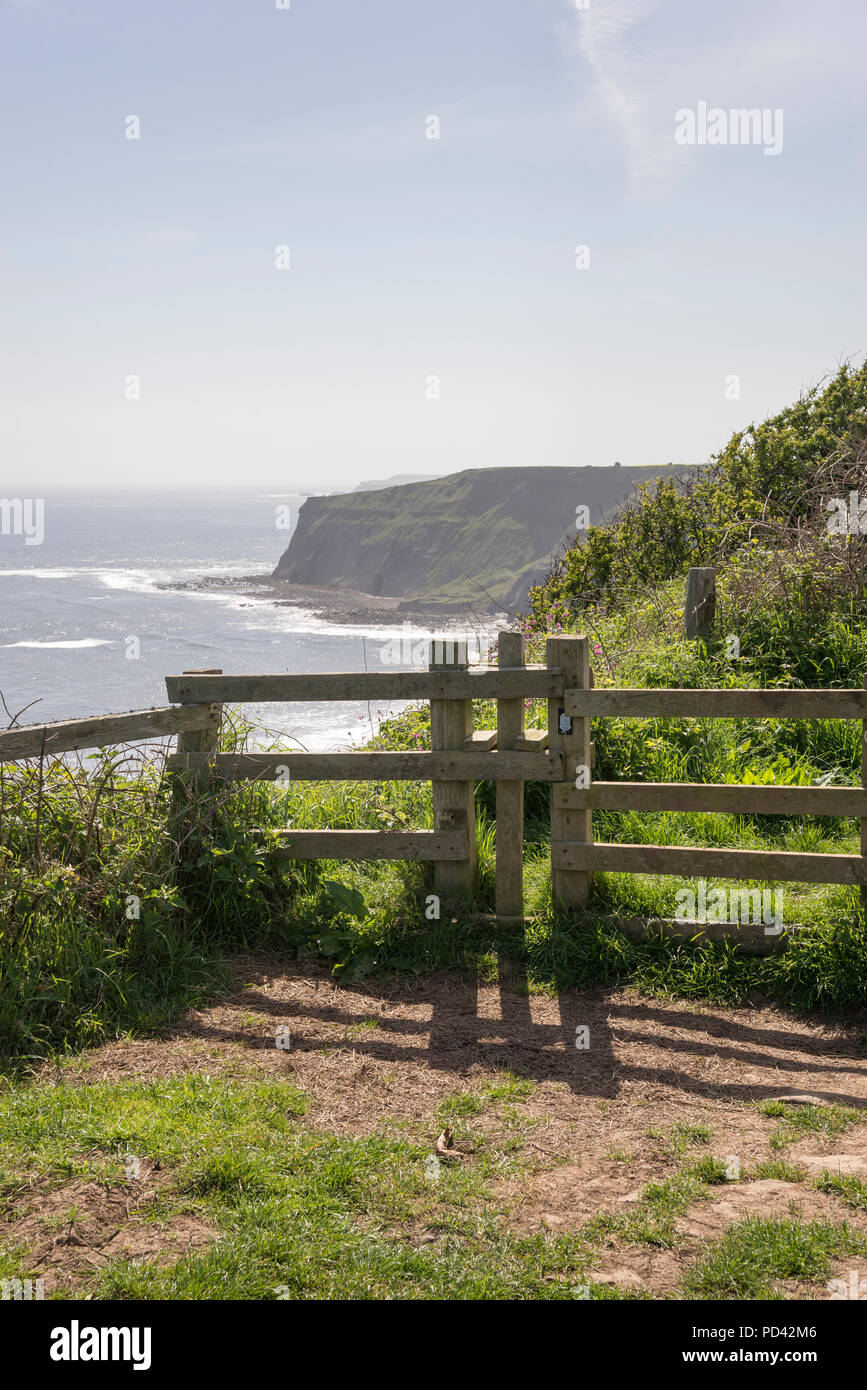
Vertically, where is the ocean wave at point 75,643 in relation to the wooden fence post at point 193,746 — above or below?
below

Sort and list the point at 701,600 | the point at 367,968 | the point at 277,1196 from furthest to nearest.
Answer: the point at 701,600 → the point at 367,968 → the point at 277,1196

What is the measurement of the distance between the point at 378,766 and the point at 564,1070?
2.18 m

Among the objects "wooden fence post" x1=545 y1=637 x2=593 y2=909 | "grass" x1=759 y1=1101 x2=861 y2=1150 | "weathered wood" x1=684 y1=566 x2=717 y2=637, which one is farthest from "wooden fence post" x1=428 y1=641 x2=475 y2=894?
"weathered wood" x1=684 y1=566 x2=717 y2=637

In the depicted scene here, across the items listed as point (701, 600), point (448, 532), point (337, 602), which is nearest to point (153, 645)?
point (337, 602)

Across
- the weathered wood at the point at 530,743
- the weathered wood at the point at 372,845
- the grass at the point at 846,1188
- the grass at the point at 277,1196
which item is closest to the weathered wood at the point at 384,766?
the weathered wood at the point at 530,743

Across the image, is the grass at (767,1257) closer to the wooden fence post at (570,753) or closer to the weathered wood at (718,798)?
the weathered wood at (718,798)

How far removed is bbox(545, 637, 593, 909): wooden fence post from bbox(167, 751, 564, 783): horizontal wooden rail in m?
0.10

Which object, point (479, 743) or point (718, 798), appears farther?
point (479, 743)

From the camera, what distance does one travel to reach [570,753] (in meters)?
6.04

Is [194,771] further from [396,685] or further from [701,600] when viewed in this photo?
[701,600]

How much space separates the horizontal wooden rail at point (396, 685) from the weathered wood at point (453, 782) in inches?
2.3

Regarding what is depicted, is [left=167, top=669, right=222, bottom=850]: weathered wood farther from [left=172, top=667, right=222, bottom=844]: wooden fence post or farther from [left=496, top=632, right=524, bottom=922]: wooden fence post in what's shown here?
[left=496, top=632, right=524, bottom=922]: wooden fence post

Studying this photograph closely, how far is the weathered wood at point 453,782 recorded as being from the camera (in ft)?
20.1

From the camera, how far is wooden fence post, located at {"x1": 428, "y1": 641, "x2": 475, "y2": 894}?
6137 mm
